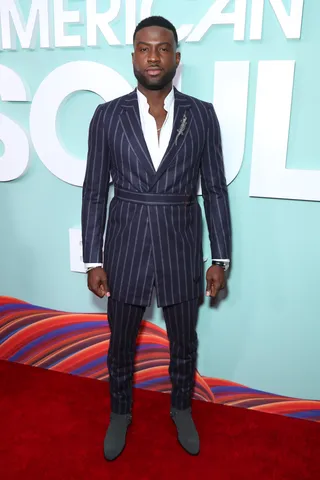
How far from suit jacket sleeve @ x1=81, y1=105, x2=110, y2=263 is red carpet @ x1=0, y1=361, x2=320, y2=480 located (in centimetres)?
76

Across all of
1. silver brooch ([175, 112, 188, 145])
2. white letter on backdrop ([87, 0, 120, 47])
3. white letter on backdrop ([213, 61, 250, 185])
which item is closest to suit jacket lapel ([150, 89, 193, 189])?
silver brooch ([175, 112, 188, 145])

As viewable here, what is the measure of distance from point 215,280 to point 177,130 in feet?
1.87

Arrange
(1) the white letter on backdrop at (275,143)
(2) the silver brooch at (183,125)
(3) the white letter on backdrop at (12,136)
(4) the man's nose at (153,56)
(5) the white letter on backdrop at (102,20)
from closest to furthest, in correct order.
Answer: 1. (4) the man's nose at (153,56)
2. (2) the silver brooch at (183,125)
3. (1) the white letter on backdrop at (275,143)
4. (5) the white letter on backdrop at (102,20)
5. (3) the white letter on backdrop at (12,136)

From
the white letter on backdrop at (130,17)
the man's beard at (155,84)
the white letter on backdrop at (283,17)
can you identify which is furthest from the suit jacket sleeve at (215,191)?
the white letter on backdrop at (130,17)

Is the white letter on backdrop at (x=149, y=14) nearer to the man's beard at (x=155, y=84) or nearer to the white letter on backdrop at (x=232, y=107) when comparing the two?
the white letter on backdrop at (x=232, y=107)

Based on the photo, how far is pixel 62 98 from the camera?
6.26 feet

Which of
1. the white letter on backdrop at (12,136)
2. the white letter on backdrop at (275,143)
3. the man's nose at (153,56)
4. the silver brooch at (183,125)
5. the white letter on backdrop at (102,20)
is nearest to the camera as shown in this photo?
the man's nose at (153,56)

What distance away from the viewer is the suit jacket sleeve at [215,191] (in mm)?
1648

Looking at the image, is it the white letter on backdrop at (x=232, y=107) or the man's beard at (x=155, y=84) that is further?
the white letter on backdrop at (x=232, y=107)

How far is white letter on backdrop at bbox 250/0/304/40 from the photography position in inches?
63.2

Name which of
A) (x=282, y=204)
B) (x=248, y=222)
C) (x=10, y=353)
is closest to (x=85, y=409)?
(x=10, y=353)

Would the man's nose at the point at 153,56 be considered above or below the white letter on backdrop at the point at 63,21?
below

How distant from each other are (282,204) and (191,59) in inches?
26.7

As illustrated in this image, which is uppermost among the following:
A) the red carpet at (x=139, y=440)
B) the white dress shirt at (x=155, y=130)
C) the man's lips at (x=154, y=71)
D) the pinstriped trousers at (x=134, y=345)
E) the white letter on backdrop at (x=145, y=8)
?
the white letter on backdrop at (x=145, y=8)
